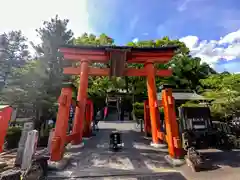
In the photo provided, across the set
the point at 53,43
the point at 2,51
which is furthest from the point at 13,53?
the point at 53,43

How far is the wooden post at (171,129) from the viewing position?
5.97 meters

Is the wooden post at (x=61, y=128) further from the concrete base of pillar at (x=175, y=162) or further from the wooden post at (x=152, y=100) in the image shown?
the wooden post at (x=152, y=100)

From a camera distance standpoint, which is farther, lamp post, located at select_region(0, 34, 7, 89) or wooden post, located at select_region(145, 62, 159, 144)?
lamp post, located at select_region(0, 34, 7, 89)

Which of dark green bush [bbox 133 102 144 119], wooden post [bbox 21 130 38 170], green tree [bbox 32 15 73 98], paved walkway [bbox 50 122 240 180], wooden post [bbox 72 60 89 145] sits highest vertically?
green tree [bbox 32 15 73 98]

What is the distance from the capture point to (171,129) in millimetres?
6207

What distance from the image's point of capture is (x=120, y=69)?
8875mm

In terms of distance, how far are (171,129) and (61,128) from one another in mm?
4349

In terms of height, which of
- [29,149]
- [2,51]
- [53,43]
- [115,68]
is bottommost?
[29,149]

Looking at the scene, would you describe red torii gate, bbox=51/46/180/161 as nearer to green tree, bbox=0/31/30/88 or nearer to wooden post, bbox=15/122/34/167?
wooden post, bbox=15/122/34/167

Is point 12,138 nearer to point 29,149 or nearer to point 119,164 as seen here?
point 29,149

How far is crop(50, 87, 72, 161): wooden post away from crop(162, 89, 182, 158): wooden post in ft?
13.3

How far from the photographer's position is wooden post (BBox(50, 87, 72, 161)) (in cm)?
550

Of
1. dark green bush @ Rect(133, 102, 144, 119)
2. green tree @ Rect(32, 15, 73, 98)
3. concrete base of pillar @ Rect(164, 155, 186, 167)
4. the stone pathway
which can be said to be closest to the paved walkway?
the stone pathway

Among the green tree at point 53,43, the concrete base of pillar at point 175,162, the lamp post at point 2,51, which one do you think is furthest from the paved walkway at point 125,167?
the lamp post at point 2,51
